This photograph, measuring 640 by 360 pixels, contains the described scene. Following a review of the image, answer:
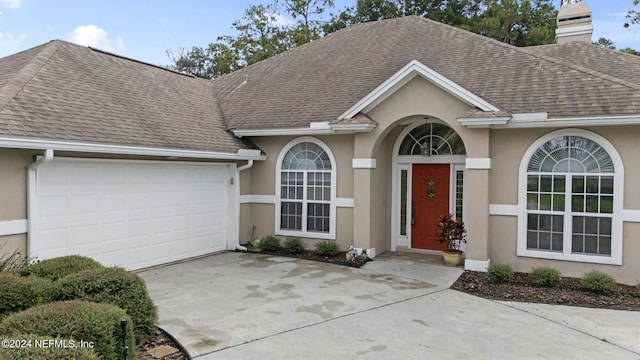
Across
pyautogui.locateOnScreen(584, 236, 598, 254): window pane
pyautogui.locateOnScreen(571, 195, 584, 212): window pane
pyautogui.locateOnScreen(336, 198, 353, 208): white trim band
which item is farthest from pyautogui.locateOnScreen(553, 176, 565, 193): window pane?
pyautogui.locateOnScreen(336, 198, 353, 208): white trim band

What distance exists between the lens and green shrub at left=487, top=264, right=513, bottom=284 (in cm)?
823

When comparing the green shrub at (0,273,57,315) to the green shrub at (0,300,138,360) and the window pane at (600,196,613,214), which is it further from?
the window pane at (600,196,613,214)

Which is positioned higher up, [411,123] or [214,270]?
[411,123]

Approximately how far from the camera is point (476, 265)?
29.6 feet

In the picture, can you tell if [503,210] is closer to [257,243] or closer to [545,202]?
[545,202]

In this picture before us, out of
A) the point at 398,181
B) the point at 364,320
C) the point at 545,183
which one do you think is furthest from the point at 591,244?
the point at 364,320

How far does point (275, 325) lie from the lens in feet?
19.6

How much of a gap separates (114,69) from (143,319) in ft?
28.1

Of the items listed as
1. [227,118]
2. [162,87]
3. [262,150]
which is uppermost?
[162,87]

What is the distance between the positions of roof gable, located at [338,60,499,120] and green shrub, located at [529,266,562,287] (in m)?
3.26

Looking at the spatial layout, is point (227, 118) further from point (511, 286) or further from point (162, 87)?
point (511, 286)

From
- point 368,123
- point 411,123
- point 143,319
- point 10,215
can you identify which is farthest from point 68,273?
point 411,123

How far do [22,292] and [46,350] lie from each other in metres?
1.74

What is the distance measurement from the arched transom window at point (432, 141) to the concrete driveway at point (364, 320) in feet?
10.6
